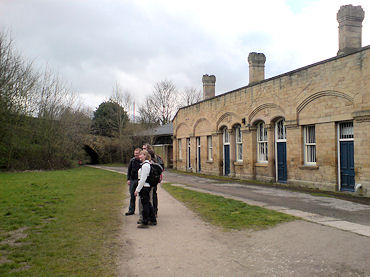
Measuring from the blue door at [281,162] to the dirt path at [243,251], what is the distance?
9575mm

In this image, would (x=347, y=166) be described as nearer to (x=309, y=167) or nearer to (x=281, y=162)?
(x=309, y=167)

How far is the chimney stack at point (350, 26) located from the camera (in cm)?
1428

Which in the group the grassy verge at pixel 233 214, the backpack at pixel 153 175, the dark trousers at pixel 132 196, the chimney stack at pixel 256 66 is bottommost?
the grassy verge at pixel 233 214

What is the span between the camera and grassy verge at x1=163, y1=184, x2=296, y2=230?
7.51 meters

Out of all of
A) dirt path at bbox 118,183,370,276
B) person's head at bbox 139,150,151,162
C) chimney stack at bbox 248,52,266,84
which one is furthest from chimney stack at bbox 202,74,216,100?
dirt path at bbox 118,183,370,276

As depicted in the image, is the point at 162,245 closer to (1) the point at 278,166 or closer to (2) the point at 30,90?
(1) the point at 278,166

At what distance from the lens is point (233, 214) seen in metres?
8.55

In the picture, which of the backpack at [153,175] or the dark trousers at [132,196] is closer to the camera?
the backpack at [153,175]

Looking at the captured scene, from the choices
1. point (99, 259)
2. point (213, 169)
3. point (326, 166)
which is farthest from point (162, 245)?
point (213, 169)

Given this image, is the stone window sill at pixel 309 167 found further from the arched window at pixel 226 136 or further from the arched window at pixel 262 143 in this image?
the arched window at pixel 226 136

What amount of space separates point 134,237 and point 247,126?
14.0 m

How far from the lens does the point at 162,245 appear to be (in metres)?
5.91

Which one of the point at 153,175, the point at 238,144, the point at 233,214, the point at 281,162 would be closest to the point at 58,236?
the point at 153,175

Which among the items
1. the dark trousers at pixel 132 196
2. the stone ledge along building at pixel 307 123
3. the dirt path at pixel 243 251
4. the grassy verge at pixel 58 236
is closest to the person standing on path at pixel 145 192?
the dirt path at pixel 243 251
